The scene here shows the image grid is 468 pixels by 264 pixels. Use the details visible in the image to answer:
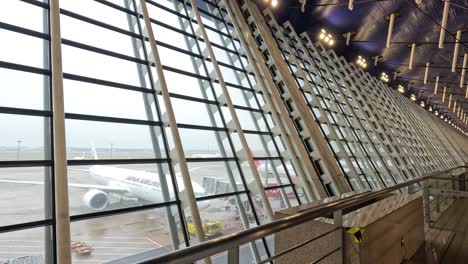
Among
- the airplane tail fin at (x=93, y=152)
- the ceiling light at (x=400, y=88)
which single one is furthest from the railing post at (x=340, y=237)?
the ceiling light at (x=400, y=88)

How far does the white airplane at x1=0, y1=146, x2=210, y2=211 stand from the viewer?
3182mm

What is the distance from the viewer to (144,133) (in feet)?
13.0

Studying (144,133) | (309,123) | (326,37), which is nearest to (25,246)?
(144,133)

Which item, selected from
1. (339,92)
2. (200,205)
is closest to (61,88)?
(200,205)

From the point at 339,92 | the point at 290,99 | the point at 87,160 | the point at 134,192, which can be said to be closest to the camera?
the point at 87,160

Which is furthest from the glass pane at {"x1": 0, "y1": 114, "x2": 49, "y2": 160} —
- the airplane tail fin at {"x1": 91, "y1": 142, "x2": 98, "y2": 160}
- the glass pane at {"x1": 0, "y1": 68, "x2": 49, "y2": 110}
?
the airplane tail fin at {"x1": 91, "y1": 142, "x2": 98, "y2": 160}

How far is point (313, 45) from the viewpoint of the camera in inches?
422

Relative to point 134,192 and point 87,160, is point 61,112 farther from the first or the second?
point 134,192

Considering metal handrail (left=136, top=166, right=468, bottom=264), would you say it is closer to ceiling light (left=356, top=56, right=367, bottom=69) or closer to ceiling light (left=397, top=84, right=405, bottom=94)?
ceiling light (left=356, top=56, right=367, bottom=69)

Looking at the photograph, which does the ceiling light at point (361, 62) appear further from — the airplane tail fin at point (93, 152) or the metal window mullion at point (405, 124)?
the airplane tail fin at point (93, 152)

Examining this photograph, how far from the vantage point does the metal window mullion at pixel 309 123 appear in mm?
6043

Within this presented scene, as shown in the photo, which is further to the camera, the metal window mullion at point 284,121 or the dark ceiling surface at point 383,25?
the dark ceiling surface at point 383,25

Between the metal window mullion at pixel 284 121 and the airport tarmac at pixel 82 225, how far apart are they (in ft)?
9.85

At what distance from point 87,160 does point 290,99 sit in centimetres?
491
